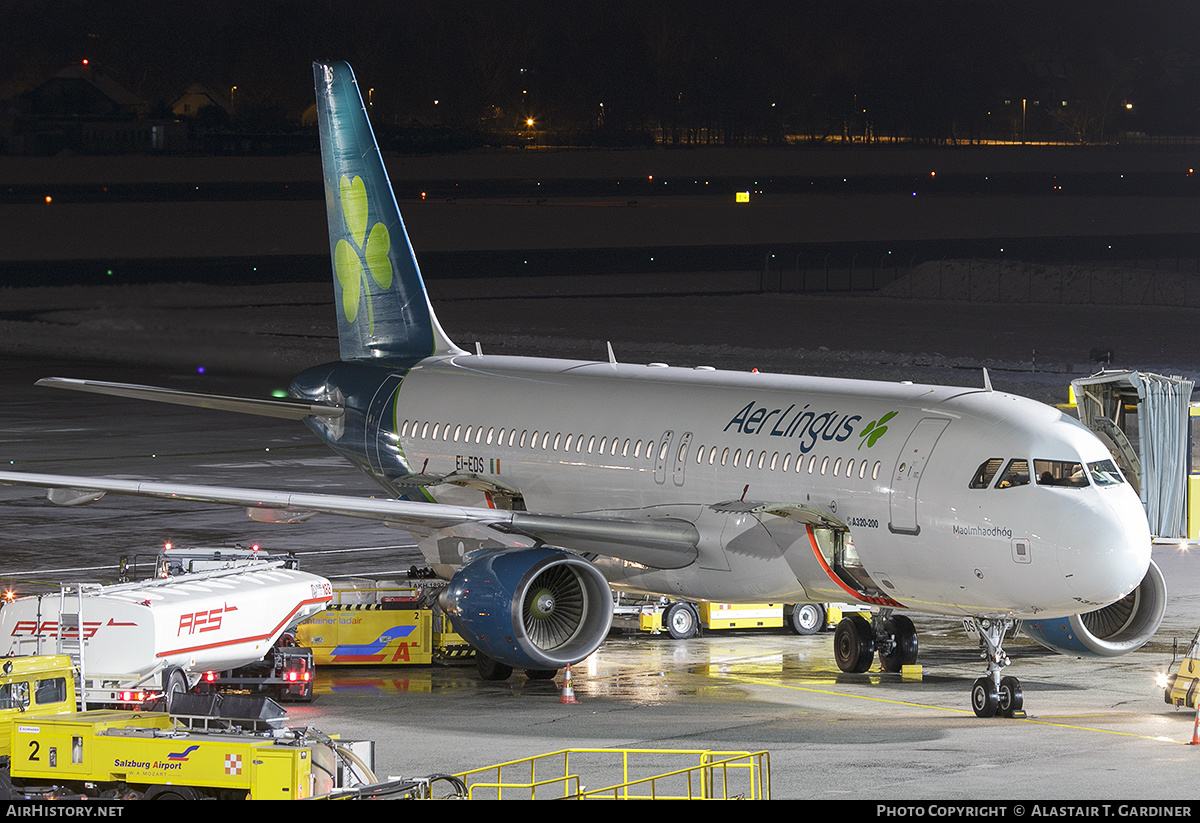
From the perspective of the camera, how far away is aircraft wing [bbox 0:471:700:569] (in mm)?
25000

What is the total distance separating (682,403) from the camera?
2700cm

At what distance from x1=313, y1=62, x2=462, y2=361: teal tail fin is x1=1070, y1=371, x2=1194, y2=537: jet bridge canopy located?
12.5 m

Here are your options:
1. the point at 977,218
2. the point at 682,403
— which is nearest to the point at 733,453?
the point at 682,403

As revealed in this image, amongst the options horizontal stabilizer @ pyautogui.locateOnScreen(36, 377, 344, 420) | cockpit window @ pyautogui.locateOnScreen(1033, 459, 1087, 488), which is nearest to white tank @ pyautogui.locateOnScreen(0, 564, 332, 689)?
horizontal stabilizer @ pyautogui.locateOnScreen(36, 377, 344, 420)

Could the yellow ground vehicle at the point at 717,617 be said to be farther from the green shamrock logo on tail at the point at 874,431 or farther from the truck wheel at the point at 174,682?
the truck wheel at the point at 174,682

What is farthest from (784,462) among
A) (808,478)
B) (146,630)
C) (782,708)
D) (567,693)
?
(146,630)

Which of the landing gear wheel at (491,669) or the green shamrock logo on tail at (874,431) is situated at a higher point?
the green shamrock logo on tail at (874,431)

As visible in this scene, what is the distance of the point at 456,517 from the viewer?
25828mm

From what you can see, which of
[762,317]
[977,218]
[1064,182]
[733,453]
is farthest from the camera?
[1064,182]

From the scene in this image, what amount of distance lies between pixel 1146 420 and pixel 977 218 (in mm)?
111697

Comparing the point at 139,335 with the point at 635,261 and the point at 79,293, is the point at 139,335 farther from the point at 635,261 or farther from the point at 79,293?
the point at 635,261

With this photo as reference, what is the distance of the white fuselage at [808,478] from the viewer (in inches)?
858

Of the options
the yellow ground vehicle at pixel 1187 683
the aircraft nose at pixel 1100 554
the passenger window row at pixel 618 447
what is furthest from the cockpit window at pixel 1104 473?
the passenger window row at pixel 618 447

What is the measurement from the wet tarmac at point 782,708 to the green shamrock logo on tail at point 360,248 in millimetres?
5291
